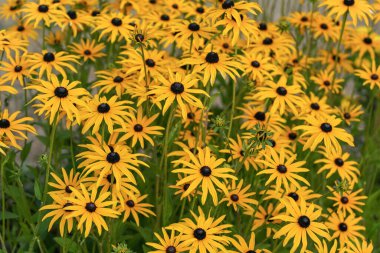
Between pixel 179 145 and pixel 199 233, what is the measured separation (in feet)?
2.71

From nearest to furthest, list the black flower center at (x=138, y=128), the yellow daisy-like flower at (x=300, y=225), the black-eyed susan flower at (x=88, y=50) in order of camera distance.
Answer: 1. the yellow daisy-like flower at (x=300, y=225)
2. the black flower center at (x=138, y=128)
3. the black-eyed susan flower at (x=88, y=50)

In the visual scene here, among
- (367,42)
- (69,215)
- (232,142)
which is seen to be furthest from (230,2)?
(367,42)

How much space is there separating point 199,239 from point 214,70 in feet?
2.58

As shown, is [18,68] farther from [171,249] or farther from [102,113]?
[171,249]

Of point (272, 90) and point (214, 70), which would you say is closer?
point (214, 70)

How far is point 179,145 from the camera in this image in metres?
2.78

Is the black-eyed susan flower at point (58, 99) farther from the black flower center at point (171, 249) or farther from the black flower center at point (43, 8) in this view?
the black flower center at point (43, 8)

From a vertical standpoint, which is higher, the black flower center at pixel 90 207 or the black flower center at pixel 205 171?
the black flower center at pixel 205 171

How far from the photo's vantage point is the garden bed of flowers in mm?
2129

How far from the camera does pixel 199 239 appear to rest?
6.60 ft

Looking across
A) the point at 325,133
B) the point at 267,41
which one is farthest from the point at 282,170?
the point at 267,41

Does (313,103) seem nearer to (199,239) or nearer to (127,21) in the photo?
(127,21)

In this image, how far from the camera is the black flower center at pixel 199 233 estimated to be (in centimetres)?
201

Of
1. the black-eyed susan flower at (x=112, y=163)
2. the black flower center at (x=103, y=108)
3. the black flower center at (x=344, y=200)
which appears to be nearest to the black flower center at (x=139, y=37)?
the black flower center at (x=103, y=108)
